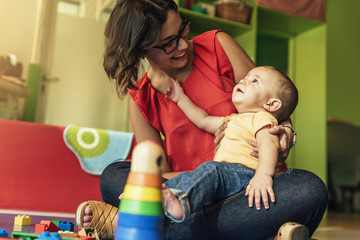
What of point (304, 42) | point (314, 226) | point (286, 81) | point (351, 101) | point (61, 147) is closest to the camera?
point (314, 226)

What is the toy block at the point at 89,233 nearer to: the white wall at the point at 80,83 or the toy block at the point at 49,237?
the toy block at the point at 49,237

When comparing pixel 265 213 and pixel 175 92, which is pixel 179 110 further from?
pixel 265 213

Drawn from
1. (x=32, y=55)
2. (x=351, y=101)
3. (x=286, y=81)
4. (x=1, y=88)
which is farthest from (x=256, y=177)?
(x=351, y=101)

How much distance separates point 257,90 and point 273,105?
6cm

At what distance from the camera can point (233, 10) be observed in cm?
317

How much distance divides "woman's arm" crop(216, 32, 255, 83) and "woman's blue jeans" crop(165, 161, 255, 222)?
419 mm

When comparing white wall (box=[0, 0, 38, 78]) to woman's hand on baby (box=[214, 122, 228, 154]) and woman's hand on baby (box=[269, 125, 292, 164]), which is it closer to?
woman's hand on baby (box=[214, 122, 228, 154])

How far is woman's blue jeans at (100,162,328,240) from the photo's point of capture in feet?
3.12

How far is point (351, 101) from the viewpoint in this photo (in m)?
4.25

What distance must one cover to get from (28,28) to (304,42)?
2372 mm

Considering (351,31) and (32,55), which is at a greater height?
(351,31)

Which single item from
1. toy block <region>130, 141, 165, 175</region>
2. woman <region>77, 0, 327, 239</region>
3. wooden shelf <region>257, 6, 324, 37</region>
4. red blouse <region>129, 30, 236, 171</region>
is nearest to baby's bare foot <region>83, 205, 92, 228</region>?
woman <region>77, 0, 327, 239</region>

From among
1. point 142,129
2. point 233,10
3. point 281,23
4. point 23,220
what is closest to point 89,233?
point 23,220

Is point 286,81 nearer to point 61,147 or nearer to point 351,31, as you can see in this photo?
point 61,147
